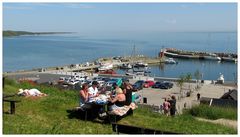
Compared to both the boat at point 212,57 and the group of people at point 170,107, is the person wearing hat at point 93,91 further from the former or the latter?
the boat at point 212,57

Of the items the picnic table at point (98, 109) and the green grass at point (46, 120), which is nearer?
the green grass at point (46, 120)

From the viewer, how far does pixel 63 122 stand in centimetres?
757

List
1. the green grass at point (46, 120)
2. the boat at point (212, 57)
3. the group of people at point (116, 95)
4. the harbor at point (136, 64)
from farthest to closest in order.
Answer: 1. the boat at point (212, 57)
2. the harbor at point (136, 64)
3. the group of people at point (116, 95)
4. the green grass at point (46, 120)

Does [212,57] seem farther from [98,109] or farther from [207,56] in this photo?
[98,109]

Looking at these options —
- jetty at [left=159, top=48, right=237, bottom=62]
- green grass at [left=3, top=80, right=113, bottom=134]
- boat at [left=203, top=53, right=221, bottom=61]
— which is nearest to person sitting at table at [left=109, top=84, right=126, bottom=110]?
green grass at [left=3, top=80, right=113, bottom=134]

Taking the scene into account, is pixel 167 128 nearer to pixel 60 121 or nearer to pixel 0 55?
pixel 60 121

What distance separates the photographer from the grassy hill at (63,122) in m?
6.68

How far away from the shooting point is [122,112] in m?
7.66

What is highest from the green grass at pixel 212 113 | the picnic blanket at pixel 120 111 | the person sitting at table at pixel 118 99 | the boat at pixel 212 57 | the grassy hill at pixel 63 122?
the boat at pixel 212 57

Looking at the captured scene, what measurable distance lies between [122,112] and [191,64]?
8421cm

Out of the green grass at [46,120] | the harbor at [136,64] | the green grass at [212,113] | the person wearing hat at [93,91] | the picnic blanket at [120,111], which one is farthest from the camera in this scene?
the harbor at [136,64]

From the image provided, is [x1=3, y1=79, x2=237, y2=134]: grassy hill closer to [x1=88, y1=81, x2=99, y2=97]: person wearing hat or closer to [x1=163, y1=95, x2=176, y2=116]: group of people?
[x1=88, y1=81, x2=99, y2=97]: person wearing hat

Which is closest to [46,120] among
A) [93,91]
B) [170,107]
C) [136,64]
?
[93,91]

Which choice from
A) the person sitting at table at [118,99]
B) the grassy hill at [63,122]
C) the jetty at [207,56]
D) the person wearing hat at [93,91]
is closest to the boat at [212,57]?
the jetty at [207,56]
